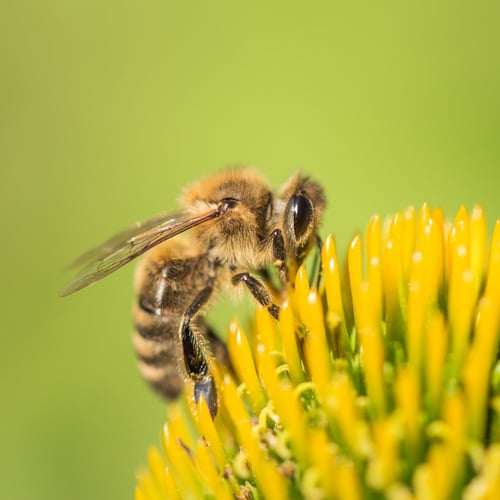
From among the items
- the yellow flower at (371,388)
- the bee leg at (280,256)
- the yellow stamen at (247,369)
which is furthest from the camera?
the bee leg at (280,256)

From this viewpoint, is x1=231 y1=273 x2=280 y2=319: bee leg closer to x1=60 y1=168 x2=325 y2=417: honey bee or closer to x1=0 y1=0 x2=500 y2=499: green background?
x1=60 y1=168 x2=325 y2=417: honey bee

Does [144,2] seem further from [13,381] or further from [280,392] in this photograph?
[280,392]

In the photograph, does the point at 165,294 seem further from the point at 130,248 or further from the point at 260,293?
the point at 260,293

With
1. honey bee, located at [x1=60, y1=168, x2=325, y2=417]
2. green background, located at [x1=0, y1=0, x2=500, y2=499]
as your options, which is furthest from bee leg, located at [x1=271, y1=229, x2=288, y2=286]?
green background, located at [x1=0, y1=0, x2=500, y2=499]

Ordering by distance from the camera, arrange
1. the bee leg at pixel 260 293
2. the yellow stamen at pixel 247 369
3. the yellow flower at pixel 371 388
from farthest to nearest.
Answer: the bee leg at pixel 260 293 → the yellow stamen at pixel 247 369 → the yellow flower at pixel 371 388

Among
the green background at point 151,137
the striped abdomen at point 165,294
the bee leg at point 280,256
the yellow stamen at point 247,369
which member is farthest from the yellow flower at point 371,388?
the green background at point 151,137

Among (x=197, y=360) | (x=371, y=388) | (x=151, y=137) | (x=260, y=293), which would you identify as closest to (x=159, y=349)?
A: (x=197, y=360)

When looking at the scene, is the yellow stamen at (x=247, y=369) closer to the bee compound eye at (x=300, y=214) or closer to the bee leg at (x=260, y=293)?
the bee leg at (x=260, y=293)
